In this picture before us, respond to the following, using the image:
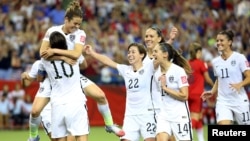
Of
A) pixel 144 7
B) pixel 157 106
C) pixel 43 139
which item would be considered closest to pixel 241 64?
pixel 157 106

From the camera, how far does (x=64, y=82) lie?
1145cm

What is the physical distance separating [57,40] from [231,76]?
4279 millimetres

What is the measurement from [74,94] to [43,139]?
7673 millimetres

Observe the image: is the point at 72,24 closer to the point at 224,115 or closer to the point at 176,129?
the point at 176,129

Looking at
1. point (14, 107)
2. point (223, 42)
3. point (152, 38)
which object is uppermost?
point (152, 38)

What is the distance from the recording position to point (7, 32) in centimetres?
2414

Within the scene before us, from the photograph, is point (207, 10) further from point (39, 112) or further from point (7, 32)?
point (39, 112)

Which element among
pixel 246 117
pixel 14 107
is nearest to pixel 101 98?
pixel 246 117

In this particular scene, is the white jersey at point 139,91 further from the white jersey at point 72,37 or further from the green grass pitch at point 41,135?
the green grass pitch at point 41,135

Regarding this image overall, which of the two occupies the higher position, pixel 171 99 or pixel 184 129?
pixel 171 99

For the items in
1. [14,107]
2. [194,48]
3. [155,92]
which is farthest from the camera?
[14,107]

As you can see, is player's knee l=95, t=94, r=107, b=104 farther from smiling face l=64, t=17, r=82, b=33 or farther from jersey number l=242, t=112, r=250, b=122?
jersey number l=242, t=112, r=250, b=122

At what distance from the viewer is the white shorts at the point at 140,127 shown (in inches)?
503

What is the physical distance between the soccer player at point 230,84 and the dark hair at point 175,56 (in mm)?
1538
